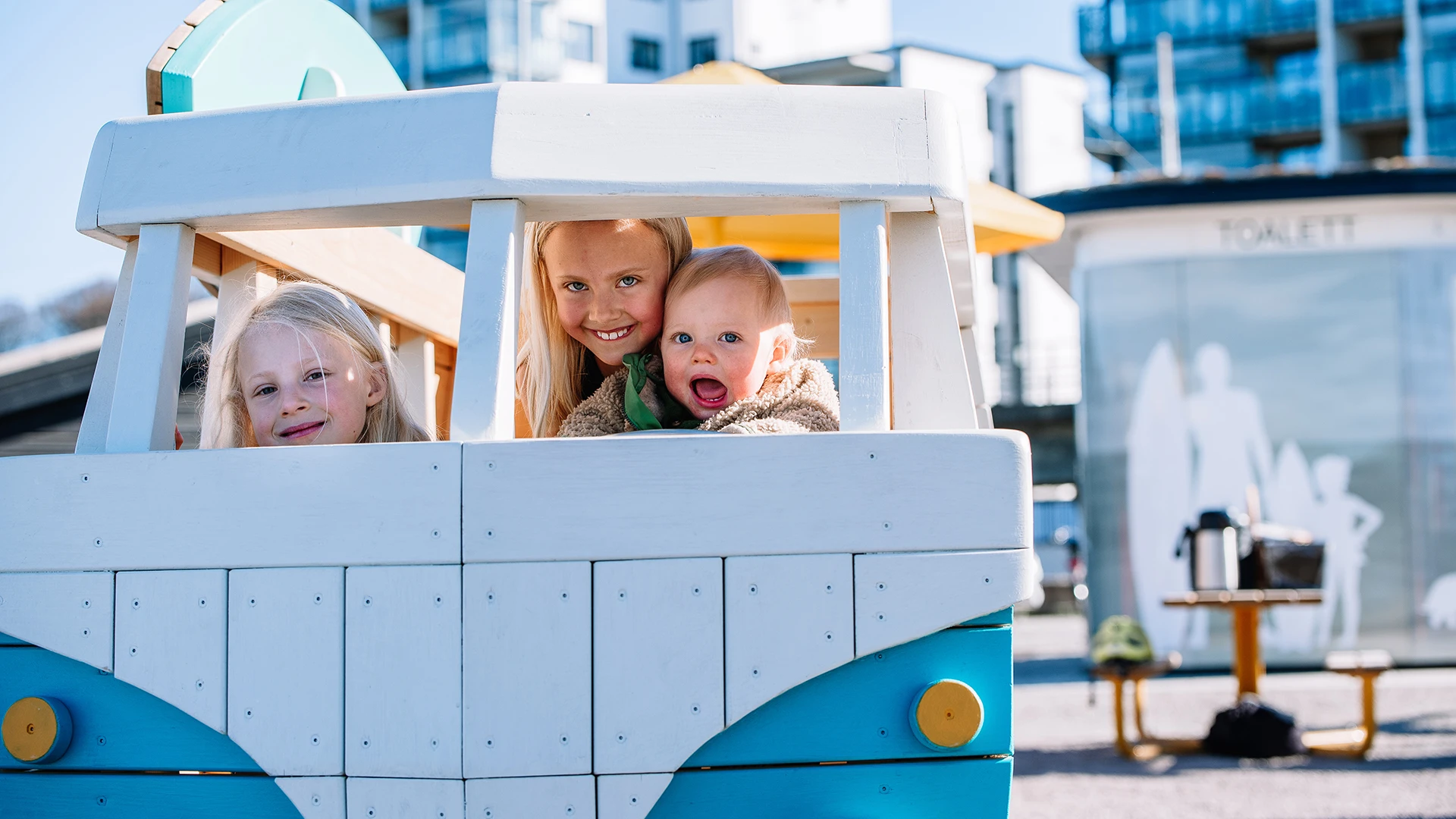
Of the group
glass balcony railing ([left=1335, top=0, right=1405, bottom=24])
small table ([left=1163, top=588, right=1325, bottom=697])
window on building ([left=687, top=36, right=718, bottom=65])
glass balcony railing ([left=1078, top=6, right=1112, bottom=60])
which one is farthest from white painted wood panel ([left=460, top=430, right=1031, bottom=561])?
window on building ([left=687, top=36, right=718, bottom=65])

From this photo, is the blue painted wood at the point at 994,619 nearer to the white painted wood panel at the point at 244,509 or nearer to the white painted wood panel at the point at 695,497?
the white painted wood panel at the point at 695,497

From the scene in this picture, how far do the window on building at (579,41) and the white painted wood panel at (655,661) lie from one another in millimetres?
41556

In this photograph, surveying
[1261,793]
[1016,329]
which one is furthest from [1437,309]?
[1016,329]

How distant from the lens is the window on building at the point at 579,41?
41.8m

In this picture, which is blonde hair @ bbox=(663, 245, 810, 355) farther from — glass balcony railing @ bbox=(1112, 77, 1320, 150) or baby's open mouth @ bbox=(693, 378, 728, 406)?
glass balcony railing @ bbox=(1112, 77, 1320, 150)

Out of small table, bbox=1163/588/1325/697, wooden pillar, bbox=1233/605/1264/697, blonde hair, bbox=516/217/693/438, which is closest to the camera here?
blonde hair, bbox=516/217/693/438

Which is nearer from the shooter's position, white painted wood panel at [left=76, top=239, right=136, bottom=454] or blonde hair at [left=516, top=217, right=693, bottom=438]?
white painted wood panel at [left=76, top=239, right=136, bottom=454]

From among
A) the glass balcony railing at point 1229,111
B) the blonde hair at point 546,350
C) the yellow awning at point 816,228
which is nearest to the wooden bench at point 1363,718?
the yellow awning at point 816,228

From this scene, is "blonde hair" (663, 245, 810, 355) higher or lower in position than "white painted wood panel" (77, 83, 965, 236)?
lower

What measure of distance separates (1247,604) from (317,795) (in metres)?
7.16

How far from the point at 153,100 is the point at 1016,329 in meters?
38.3

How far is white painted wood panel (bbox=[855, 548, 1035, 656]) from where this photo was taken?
2002 mm

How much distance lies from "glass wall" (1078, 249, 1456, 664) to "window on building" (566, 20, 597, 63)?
31.2m

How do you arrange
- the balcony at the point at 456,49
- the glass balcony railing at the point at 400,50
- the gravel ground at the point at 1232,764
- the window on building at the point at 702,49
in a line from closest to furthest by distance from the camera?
the gravel ground at the point at 1232,764 → the balcony at the point at 456,49 → the glass balcony railing at the point at 400,50 → the window on building at the point at 702,49
